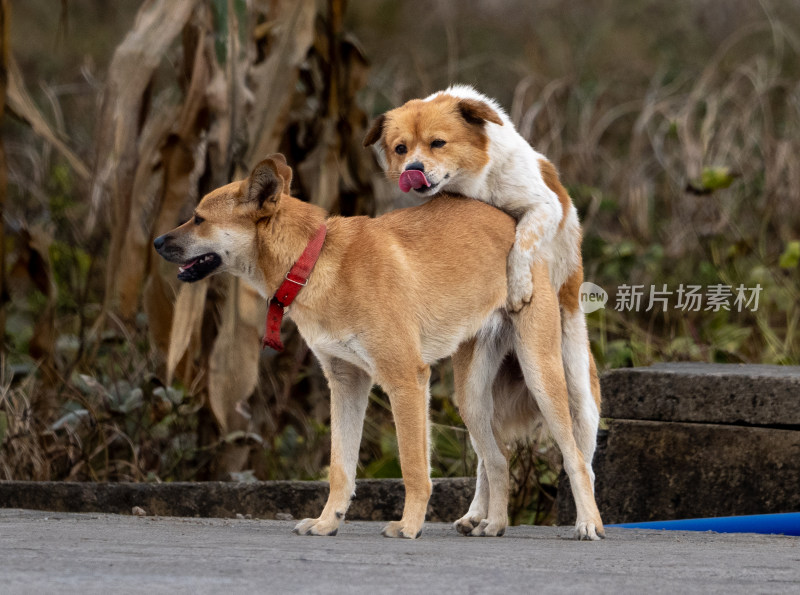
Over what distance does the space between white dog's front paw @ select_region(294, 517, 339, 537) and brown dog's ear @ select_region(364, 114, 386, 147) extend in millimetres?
1598

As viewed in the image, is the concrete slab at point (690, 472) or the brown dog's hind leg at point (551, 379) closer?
the brown dog's hind leg at point (551, 379)

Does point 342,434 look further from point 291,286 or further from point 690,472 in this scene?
point 690,472

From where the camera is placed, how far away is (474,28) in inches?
653

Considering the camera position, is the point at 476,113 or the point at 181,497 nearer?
the point at 476,113

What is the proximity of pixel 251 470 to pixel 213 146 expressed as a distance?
1707 mm

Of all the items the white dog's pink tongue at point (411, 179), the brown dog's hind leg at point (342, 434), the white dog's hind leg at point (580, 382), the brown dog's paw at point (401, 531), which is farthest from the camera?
the white dog's hind leg at point (580, 382)

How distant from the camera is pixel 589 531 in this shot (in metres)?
4.35

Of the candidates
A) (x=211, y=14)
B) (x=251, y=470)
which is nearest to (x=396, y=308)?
(x=251, y=470)

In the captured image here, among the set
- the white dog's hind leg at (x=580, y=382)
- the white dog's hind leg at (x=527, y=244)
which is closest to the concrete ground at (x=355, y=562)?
Answer: the white dog's hind leg at (x=580, y=382)

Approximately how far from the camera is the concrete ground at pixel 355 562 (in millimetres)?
2660

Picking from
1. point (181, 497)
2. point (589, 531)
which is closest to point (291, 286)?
point (589, 531)

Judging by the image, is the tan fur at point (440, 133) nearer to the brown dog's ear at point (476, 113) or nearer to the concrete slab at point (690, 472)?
the brown dog's ear at point (476, 113)

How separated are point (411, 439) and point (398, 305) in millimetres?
488

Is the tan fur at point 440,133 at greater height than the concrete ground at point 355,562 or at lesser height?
greater
